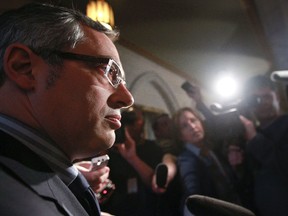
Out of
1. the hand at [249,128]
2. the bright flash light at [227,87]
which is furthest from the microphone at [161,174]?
the bright flash light at [227,87]

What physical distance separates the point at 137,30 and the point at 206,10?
0.92m

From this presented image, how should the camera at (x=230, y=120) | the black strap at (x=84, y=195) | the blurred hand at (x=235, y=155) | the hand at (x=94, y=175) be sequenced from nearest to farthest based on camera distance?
the black strap at (x=84, y=195), the hand at (x=94, y=175), the blurred hand at (x=235, y=155), the camera at (x=230, y=120)

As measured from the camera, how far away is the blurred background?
294cm

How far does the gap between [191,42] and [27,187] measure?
4196 mm

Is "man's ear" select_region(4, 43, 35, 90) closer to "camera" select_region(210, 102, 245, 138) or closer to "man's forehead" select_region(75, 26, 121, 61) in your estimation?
"man's forehead" select_region(75, 26, 121, 61)

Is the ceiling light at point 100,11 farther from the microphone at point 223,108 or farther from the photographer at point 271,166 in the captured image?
the photographer at point 271,166

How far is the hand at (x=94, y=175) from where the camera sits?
3.54ft

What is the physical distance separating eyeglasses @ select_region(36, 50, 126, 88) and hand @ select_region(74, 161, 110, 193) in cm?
43

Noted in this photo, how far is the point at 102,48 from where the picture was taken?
790 millimetres

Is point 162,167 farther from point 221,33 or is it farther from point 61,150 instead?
point 221,33

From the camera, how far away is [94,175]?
1085 millimetres

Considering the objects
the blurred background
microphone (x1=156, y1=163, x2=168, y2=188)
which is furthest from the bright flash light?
microphone (x1=156, y1=163, x2=168, y2=188)

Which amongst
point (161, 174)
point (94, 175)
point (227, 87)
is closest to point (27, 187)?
point (94, 175)

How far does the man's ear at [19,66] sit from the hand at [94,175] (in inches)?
19.4
